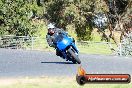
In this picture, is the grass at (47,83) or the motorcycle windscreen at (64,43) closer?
the grass at (47,83)

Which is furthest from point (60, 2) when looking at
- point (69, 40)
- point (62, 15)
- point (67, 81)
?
point (67, 81)

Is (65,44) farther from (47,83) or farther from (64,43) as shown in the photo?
(47,83)

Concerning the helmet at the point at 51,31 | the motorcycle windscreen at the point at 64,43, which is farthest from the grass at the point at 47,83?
the helmet at the point at 51,31

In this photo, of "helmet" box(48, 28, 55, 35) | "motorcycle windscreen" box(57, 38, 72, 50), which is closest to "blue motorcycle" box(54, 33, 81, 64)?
"motorcycle windscreen" box(57, 38, 72, 50)

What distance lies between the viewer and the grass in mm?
13227

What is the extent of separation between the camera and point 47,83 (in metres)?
14.1

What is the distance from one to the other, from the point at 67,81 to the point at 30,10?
920 inches

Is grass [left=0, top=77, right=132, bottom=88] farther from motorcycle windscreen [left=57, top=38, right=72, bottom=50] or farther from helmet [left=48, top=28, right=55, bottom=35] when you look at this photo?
helmet [left=48, top=28, right=55, bottom=35]

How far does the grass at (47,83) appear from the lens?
1323cm

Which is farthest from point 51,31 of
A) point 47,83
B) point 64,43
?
point 47,83

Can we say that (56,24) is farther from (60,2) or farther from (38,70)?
(38,70)

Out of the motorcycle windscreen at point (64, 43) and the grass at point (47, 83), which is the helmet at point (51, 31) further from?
the grass at point (47, 83)

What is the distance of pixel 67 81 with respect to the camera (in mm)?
14711

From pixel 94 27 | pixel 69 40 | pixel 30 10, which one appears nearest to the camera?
pixel 69 40
